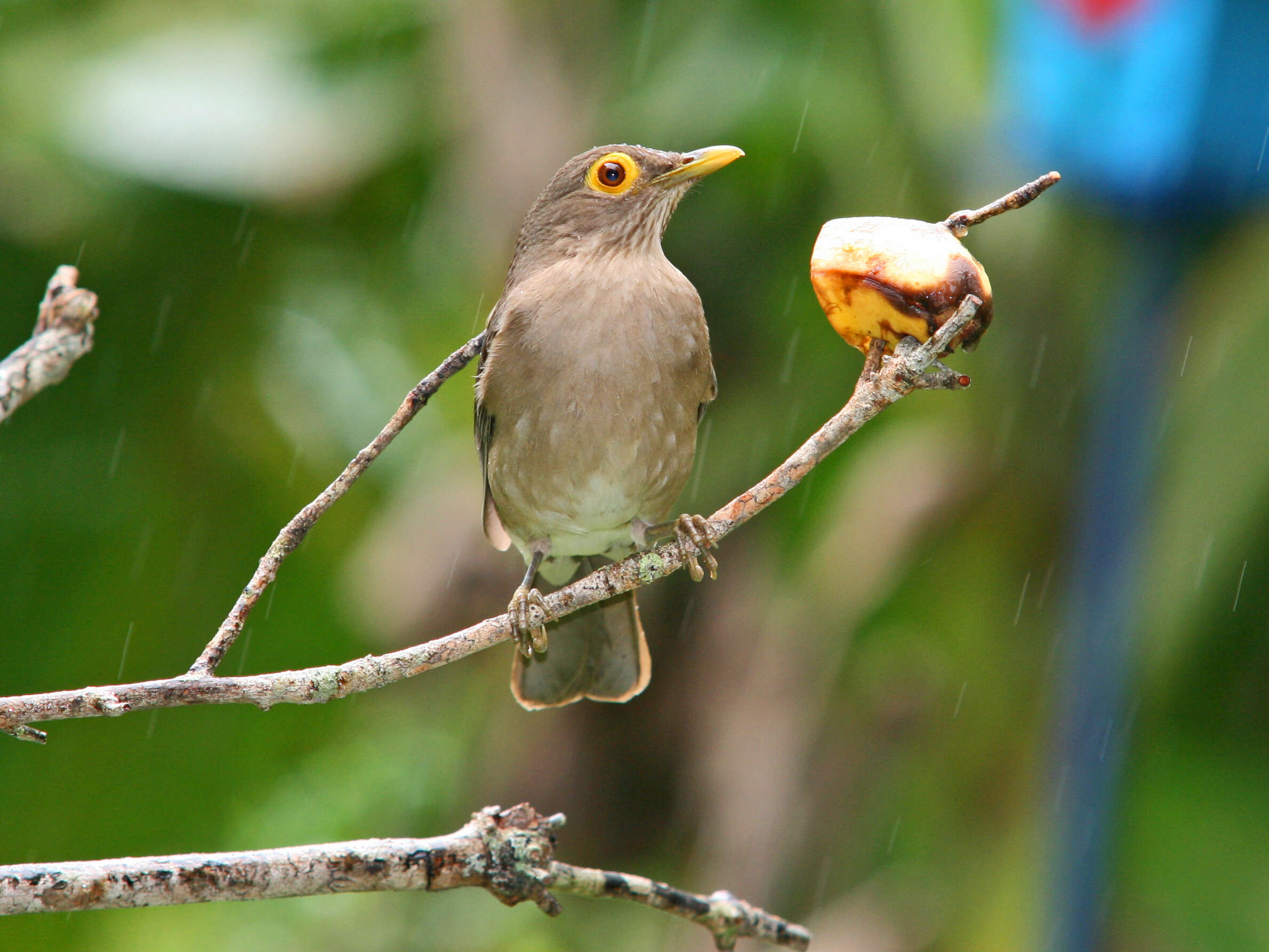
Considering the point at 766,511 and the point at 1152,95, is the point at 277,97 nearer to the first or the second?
the point at 766,511

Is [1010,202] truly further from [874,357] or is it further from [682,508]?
[682,508]

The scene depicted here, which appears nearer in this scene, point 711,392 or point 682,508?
point 711,392

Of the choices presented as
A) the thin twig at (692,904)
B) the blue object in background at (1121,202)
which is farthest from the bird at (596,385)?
the blue object in background at (1121,202)

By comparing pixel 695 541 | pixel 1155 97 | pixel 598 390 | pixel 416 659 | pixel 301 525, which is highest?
pixel 1155 97

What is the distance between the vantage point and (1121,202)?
418 centimetres

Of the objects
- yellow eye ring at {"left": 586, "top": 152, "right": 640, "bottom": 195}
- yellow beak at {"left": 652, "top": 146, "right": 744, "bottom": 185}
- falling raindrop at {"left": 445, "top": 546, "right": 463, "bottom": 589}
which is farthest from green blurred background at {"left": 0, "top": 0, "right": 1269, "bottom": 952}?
yellow beak at {"left": 652, "top": 146, "right": 744, "bottom": 185}

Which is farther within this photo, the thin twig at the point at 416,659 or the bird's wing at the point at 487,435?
the bird's wing at the point at 487,435

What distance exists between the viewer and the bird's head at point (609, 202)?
344cm

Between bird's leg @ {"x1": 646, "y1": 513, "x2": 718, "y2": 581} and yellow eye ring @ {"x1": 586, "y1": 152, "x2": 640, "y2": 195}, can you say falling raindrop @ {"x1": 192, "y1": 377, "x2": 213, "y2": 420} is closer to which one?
yellow eye ring @ {"x1": 586, "y1": 152, "x2": 640, "y2": 195}

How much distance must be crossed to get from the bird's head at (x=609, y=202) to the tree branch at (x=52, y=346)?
1.23m

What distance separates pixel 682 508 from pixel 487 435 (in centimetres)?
175

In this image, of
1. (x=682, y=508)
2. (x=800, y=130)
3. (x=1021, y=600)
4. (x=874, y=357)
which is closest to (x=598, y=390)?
(x=874, y=357)

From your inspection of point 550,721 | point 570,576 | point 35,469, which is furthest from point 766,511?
point 35,469

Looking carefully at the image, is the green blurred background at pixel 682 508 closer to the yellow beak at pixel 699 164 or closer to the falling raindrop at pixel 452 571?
the falling raindrop at pixel 452 571
